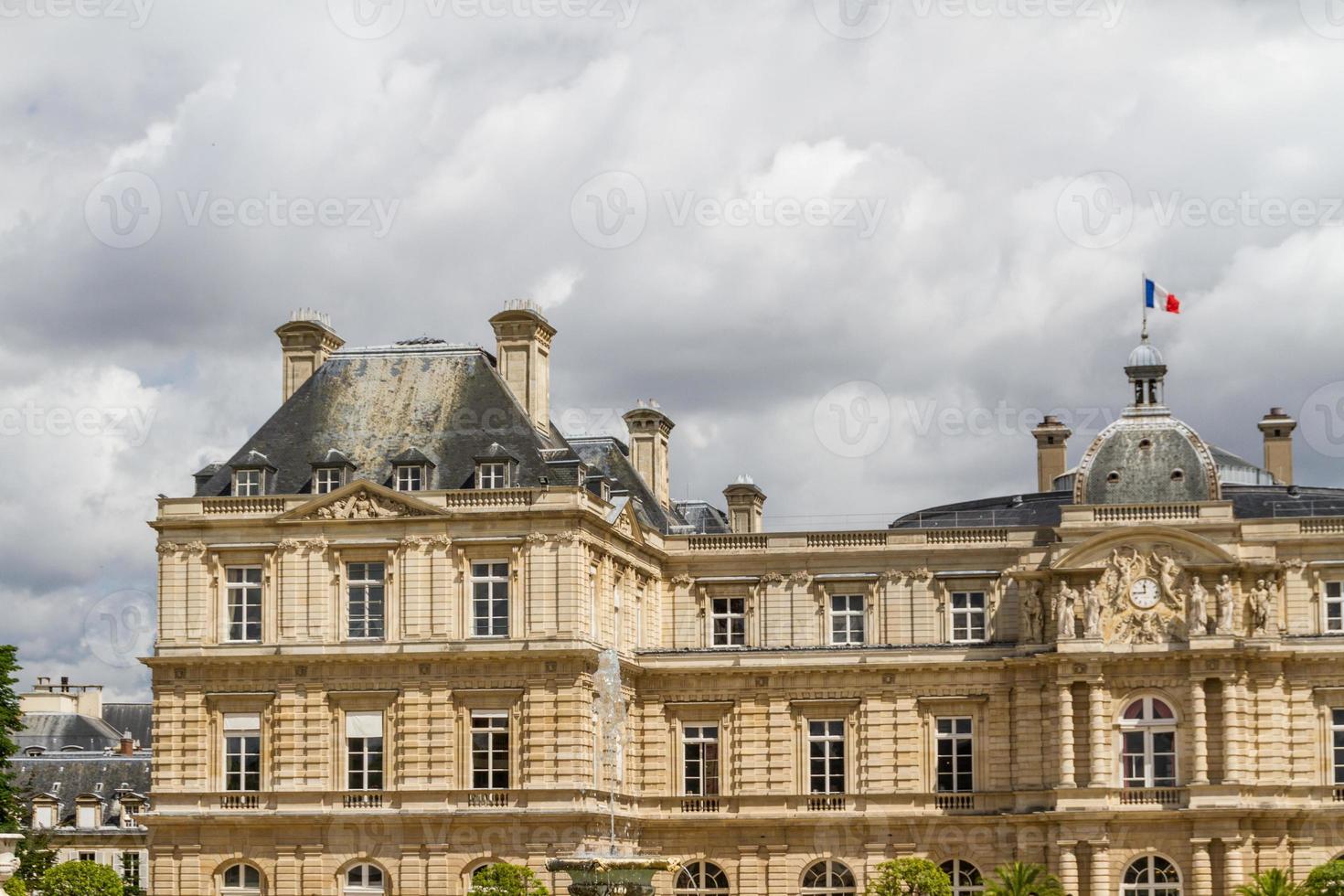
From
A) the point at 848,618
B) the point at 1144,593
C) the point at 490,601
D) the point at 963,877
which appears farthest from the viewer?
the point at 848,618

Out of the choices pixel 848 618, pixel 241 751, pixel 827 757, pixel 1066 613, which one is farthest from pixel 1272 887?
pixel 241 751

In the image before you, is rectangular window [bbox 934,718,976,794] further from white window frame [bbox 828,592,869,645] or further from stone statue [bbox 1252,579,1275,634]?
stone statue [bbox 1252,579,1275,634]

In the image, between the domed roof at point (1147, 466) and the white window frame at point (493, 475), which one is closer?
the white window frame at point (493, 475)

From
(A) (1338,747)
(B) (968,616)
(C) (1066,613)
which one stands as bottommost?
(A) (1338,747)

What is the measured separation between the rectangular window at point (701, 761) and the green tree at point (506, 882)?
872 cm

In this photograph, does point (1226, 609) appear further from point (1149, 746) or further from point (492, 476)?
point (492, 476)

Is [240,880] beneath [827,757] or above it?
beneath

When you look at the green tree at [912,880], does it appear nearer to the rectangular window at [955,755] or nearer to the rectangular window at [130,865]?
the rectangular window at [955,755]

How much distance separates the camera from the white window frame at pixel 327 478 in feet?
221

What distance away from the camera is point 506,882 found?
61.9 m

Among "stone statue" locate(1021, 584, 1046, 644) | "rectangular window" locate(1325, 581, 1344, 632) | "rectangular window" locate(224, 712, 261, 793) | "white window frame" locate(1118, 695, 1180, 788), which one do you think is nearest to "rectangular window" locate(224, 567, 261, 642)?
"rectangular window" locate(224, 712, 261, 793)

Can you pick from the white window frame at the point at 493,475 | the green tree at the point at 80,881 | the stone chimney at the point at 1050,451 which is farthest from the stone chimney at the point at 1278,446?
the green tree at the point at 80,881

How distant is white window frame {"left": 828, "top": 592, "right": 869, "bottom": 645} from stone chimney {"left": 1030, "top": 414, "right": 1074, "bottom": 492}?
411 inches

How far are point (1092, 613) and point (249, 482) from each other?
24.0m
